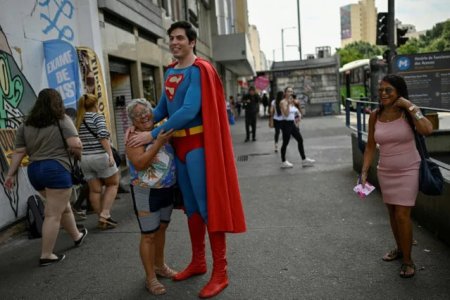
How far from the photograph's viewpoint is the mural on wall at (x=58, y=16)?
6613 mm

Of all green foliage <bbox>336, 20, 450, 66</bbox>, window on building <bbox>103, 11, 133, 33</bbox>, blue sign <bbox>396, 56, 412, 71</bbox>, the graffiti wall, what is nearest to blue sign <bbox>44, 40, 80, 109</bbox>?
the graffiti wall

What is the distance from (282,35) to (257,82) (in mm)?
34558

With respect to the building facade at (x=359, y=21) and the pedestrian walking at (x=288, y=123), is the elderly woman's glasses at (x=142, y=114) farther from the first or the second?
the building facade at (x=359, y=21)

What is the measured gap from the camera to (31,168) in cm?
409

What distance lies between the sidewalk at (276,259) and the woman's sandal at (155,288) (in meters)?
0.05

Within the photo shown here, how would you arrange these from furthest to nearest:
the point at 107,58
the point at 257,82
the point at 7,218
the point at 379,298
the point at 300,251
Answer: the point at 257,82
the point at 107,58
the point at 7,218
the point at 300,251
the point at 379,298

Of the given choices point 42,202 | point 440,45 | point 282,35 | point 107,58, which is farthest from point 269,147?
point 282,35

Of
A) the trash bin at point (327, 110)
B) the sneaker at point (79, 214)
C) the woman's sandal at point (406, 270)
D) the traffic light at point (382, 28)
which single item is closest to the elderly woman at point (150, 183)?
the woman's sandal at point (406, 270)

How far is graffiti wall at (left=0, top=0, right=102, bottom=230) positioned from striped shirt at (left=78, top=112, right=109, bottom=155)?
36.1 inches

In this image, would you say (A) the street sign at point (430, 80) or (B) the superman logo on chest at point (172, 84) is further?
(A) the street sign at point (430, 80)

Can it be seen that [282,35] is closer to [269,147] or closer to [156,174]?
[269,147]

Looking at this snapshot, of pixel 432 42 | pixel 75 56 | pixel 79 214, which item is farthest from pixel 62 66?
pixel 432 42

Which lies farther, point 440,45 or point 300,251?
point 440,45

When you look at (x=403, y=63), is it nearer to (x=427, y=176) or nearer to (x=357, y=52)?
(x=427, y=176)
